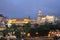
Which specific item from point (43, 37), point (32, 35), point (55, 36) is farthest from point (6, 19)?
point (55, 36)

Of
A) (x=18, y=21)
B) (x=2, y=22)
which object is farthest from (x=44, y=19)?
(x=2, y=22)

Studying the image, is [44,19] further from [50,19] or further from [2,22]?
[2,22]

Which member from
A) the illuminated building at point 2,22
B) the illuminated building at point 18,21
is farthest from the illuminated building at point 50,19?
the illuminated building at point 2,22

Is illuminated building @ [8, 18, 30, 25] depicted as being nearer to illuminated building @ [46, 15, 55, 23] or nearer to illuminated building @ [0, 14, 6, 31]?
illuminated building @ [0, 14, 6, 31]

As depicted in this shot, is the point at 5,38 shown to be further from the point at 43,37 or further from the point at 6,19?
the point at 43,37

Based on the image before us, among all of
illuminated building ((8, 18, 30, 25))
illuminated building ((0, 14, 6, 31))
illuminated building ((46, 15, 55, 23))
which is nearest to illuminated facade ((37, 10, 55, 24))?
illuminated building ((46, 15, 55, 23))

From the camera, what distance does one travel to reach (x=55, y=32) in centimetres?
186

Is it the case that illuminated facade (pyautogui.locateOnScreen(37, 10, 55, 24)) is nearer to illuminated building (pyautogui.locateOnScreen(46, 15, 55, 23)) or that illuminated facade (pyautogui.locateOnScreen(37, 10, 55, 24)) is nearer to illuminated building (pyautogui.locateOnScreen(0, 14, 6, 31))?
illuminated building (pyautogui.locateOnScreen(46, 15, 55, 23))

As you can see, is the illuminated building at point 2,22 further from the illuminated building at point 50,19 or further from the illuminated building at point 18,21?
the illuminated building at point 50,19

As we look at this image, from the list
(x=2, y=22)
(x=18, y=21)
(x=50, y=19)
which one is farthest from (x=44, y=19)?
(x=2, y=22)

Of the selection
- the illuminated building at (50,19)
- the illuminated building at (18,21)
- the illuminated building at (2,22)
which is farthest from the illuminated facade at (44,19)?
the illuminated building at (2,22)

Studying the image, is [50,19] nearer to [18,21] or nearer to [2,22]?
[18,21]

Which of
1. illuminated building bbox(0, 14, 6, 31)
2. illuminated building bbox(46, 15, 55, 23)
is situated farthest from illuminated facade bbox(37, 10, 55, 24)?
illuminated building bbox(0, 14, 6, 31)

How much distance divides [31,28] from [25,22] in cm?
11
